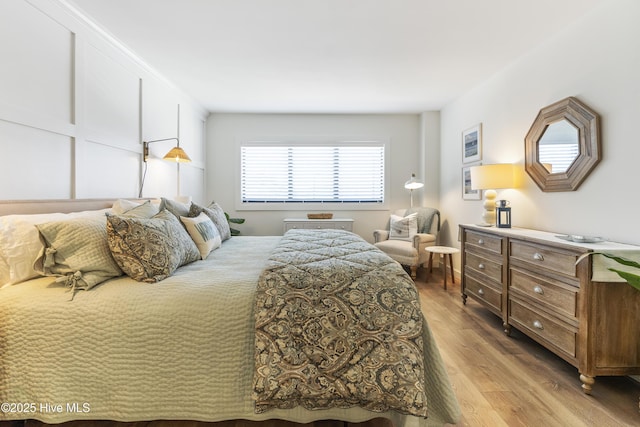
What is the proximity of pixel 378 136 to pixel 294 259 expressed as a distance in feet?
12.4

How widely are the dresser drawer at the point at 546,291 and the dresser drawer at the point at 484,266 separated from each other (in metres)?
0.16

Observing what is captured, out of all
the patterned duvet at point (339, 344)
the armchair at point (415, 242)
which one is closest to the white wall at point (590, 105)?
the armchair at point (415, 242)

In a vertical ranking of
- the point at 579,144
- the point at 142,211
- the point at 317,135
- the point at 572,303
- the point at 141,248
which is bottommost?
the point at 572,303

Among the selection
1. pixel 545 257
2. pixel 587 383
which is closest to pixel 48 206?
pixel 545 257

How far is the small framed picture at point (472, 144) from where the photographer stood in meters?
3.67

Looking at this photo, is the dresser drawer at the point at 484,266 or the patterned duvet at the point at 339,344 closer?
the patterned duvet at the point at 339,344

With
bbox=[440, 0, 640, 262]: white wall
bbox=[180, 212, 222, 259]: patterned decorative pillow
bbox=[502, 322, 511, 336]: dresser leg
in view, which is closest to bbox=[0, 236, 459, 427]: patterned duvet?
bbox=[180, 212, 222, 259]: patterned decorative pillow

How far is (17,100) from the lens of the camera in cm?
179

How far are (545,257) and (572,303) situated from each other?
34cm

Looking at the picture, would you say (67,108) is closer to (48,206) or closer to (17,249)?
(48,206)

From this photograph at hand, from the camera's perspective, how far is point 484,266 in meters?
2.80

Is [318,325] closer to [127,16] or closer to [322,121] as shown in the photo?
[127,16]

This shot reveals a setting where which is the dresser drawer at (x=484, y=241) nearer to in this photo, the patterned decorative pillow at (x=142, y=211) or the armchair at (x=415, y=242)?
the armchair at (x=415, y=242)

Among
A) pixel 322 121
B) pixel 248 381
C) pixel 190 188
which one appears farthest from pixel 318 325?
pixel 322 121
